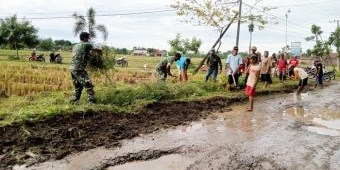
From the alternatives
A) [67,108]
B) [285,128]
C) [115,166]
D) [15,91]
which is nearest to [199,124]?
[285,128]

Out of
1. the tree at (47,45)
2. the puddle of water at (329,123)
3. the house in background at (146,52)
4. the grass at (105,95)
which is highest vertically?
the tree at (47,45)

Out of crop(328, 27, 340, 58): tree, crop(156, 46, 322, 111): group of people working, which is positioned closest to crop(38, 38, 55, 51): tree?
crop(328, 27, 340, 58): tree

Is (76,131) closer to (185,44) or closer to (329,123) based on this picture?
(329,123)

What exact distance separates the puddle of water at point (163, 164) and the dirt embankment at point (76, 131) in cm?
99

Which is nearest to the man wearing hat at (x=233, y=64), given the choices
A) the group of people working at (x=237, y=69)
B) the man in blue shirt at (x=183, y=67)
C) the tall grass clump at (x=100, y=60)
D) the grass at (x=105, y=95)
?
the group of people working at (x=237, y=69)

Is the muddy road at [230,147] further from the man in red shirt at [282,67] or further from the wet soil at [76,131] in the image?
the man in red shirt at [282,67]

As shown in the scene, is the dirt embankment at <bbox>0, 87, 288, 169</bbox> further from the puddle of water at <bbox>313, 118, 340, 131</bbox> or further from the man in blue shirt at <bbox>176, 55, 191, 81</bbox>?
the man in blue shirt at <bbox>176, 55, 191, 81</bbox>

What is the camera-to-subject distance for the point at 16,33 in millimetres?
45344

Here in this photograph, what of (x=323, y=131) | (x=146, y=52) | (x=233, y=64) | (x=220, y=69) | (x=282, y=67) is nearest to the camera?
(x=323, y=131)

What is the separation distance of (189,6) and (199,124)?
11.7 metres

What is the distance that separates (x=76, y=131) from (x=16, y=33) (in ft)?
135

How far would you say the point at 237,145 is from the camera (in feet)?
24.4

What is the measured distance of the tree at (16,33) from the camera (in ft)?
147

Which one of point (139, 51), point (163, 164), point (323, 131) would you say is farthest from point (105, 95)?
point (139, 51)
